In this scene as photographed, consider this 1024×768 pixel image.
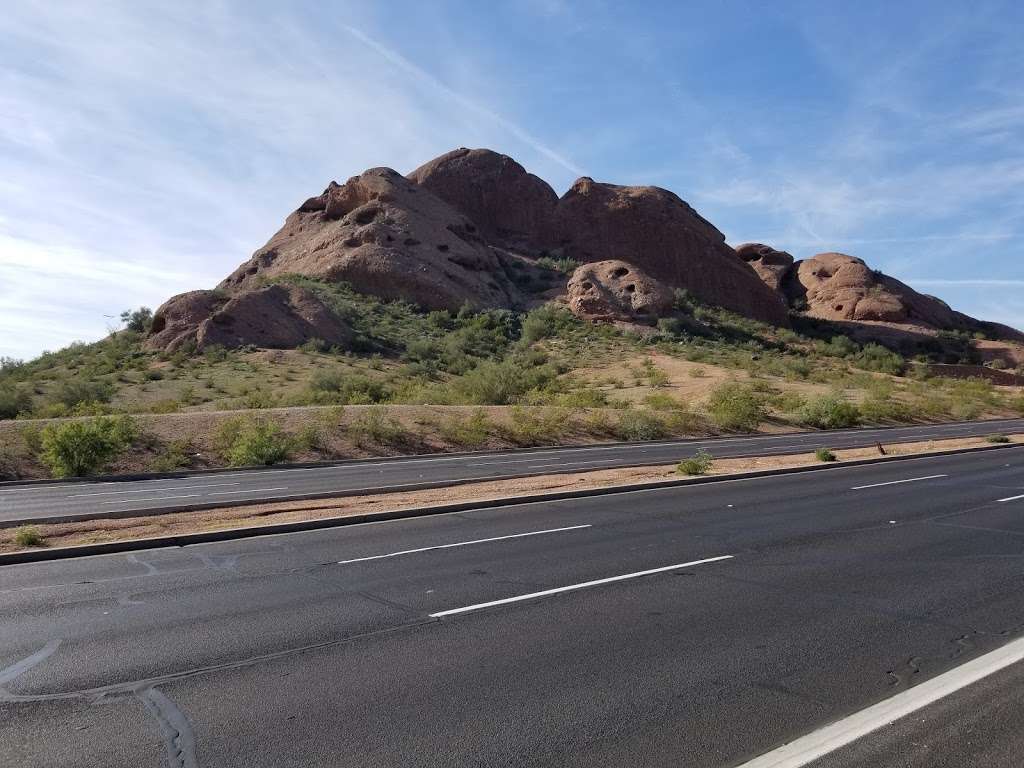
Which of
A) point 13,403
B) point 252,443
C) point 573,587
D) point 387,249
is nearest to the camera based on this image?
point 573,587

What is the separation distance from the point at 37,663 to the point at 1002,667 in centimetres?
664

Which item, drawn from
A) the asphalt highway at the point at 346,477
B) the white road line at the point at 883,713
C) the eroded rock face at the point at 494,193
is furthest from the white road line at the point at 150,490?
the eroded rock face at the point at 494,193

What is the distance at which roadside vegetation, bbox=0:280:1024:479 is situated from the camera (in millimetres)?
26828

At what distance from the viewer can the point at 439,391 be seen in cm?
4269

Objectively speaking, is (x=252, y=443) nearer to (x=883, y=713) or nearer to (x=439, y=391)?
(x=439, y=391)

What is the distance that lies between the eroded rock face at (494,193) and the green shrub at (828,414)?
55001 mm

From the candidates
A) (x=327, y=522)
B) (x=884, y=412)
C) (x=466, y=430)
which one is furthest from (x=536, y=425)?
(x=884, y=412)

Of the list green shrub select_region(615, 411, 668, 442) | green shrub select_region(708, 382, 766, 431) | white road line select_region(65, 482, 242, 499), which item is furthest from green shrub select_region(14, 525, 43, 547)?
green shrub select_region(708, 382, 766, 431)

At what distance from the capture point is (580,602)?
7828mm

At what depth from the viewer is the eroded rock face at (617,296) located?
71875mm

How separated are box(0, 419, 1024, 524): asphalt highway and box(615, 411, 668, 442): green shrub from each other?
1.29 meters

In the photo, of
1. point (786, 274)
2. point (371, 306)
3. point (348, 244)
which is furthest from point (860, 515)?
point (786, 274)

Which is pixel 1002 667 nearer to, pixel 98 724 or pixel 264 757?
pixel 264 757

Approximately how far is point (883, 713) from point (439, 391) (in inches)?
1499
